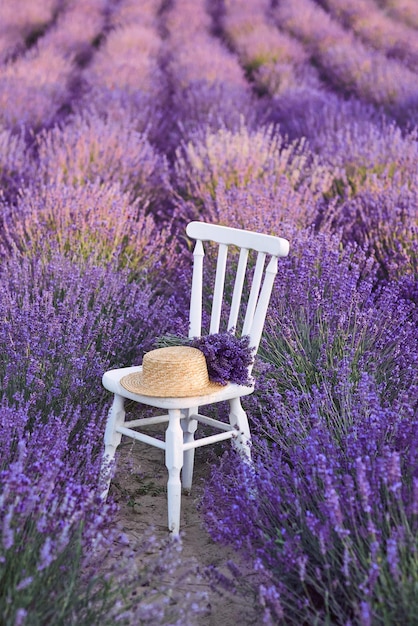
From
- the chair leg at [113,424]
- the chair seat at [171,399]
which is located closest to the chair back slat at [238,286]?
the chair seat at [171,399]

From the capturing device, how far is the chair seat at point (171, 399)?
85.1 inches

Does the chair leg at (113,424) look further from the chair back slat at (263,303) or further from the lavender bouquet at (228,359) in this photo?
the chair back slat at (263,303)

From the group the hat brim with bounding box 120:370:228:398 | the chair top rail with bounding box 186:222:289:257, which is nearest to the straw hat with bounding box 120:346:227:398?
the hat brim with bounding box 120:370:228:398

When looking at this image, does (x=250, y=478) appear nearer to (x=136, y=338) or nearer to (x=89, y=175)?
(x=136, y=338)

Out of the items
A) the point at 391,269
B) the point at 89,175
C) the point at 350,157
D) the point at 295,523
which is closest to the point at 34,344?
the point at 295,523

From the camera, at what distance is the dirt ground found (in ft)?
6.22

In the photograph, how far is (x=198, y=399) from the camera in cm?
219

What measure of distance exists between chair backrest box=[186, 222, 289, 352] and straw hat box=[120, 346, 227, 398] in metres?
0.22

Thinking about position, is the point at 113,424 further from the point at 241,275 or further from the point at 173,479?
the point at 241,275

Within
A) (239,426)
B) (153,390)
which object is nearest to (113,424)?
(153,390)

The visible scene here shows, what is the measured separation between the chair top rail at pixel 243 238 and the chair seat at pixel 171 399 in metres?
0.42

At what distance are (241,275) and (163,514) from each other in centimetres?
78

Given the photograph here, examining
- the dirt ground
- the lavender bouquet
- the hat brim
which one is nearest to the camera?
the dirt ground

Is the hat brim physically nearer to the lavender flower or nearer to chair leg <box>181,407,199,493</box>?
the lavender flower
